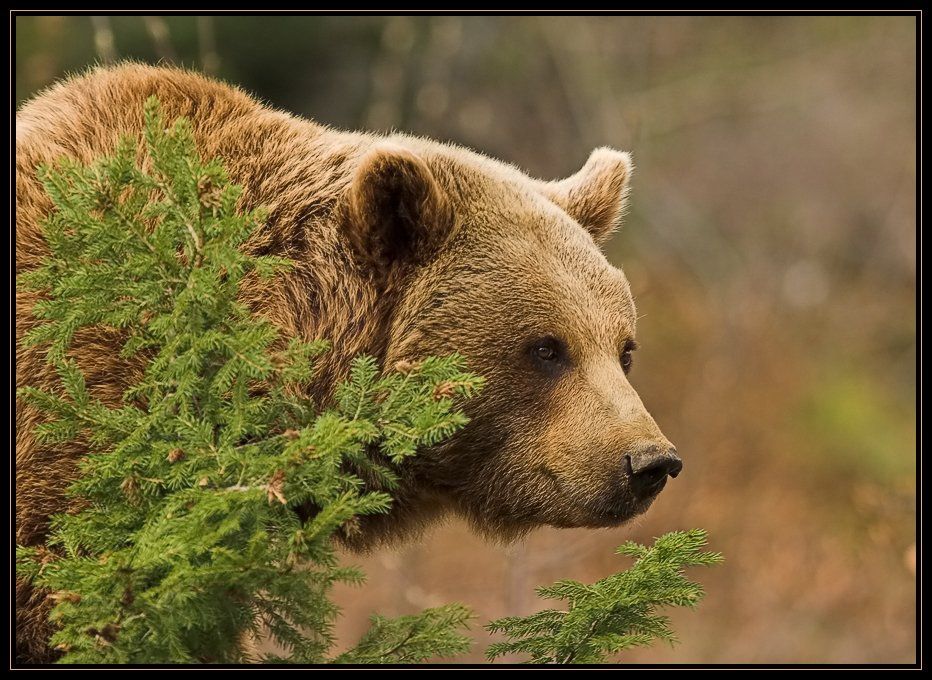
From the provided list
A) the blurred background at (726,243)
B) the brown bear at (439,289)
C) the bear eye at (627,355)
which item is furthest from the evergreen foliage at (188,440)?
the blurred background at (726,243)

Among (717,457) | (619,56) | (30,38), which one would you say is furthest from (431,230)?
(619,56)

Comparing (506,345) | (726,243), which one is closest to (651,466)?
(506,345)

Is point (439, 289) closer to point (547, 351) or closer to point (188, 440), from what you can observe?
point (547, 351)

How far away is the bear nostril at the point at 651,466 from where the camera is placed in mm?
3758

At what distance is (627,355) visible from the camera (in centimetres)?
450

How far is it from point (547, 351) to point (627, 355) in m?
0.62

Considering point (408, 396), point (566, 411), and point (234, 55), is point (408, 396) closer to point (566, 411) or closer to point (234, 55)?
point (566, 411)

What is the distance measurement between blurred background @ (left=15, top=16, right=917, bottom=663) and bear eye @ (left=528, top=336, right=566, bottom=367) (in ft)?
11.4

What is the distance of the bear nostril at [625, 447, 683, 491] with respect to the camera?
3.76m

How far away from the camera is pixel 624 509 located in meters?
3.92

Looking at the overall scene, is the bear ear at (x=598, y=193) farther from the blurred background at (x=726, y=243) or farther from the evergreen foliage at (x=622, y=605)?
the blurred background at (x=726, y=243)

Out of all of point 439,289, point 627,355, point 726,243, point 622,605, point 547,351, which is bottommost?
point 622,605

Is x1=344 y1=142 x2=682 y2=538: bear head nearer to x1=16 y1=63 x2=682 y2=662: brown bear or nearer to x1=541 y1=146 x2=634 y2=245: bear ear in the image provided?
x1=16 y1=63 x2=682 y2=662: brown bear

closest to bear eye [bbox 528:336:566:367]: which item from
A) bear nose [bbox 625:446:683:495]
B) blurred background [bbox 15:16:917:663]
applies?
bear nose [bbox 625:446:683:495]
